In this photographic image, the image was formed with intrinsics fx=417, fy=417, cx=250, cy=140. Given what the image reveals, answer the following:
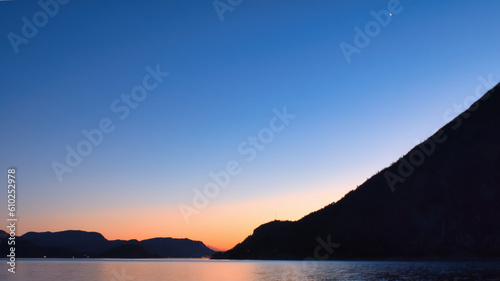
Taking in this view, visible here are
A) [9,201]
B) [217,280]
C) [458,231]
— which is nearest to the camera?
[9,201]

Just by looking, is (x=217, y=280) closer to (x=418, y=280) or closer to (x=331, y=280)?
(x=331, y=280)

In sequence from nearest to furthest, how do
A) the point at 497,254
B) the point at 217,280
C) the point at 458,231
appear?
1. the point at 217,280
2. the point at 497,254
3. the point at 458,231

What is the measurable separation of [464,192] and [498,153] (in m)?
24.6

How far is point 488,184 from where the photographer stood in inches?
7766

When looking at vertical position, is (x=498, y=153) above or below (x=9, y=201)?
above

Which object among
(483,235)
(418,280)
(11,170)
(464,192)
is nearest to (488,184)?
(464,192)

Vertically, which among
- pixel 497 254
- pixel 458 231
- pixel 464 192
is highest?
pixel 464 192

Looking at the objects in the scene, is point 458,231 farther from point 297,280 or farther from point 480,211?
point 297,280

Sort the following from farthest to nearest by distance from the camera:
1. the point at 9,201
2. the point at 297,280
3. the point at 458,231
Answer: the point at 458,231, the point at 297,280, the point at 9,201

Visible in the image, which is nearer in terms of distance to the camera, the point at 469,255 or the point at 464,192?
the point at 469,255

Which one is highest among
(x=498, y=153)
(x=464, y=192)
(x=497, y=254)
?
(x=498, y=153)

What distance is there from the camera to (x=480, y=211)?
7589 inches

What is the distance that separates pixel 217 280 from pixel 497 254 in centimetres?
14342

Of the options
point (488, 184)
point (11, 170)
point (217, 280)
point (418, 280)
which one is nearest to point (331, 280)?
point (418, 280)
